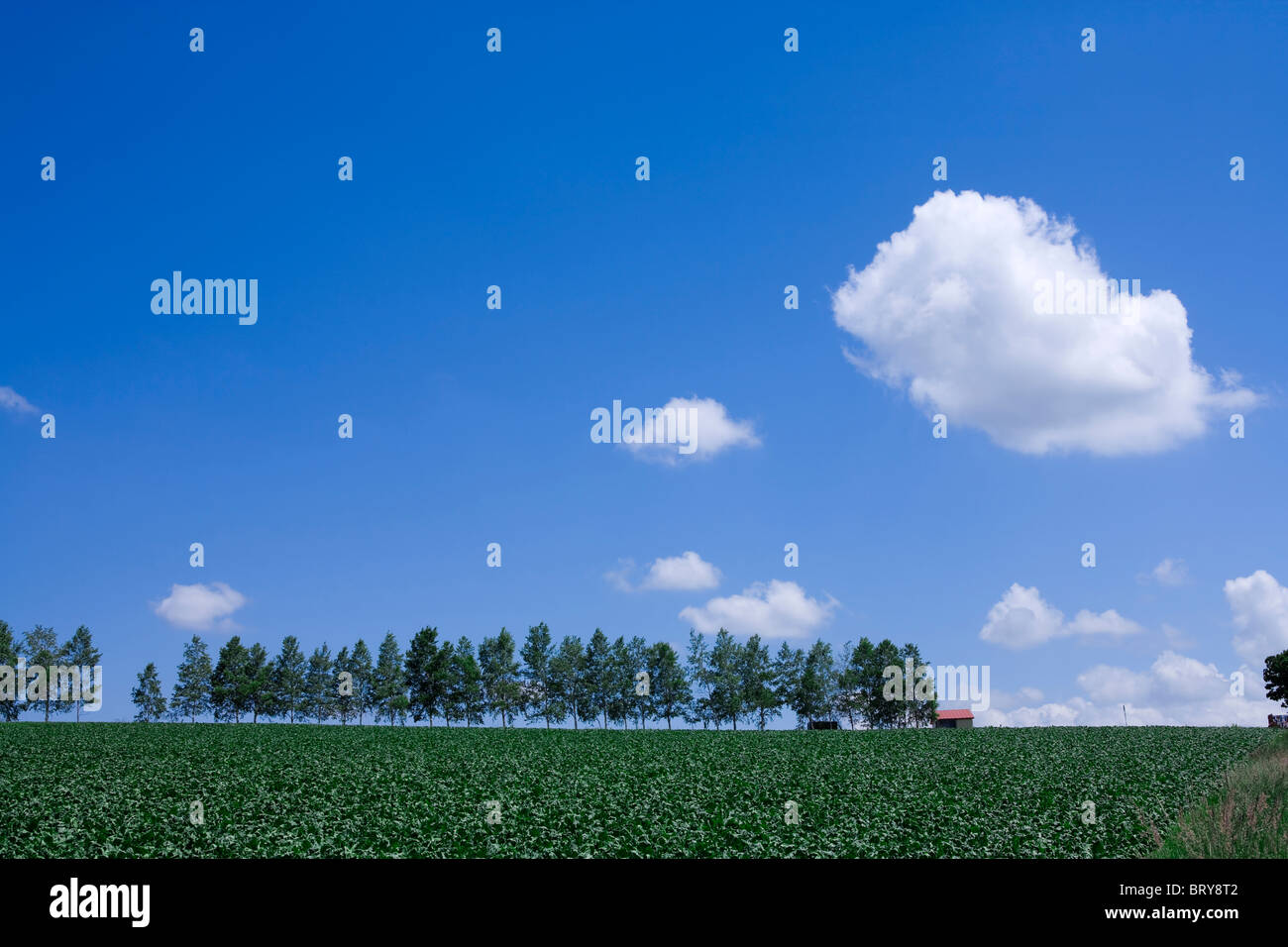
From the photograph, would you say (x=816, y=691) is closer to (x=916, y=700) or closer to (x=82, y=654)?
(x=916, y=700)

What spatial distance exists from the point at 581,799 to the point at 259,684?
106m

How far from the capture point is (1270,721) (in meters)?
87.6

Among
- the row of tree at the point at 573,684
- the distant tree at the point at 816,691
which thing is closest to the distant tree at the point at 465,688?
the row of tree at the point at 573,684

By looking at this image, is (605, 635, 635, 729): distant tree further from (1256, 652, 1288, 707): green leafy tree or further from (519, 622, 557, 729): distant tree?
(1256, 652, 1288, 707): green leafy tree

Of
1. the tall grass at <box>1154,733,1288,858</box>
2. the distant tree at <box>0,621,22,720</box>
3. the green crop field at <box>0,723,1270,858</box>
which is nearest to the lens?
the tall grass at <box>1154,733,1288,858</box>

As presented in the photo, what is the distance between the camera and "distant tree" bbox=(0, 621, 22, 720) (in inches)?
4309

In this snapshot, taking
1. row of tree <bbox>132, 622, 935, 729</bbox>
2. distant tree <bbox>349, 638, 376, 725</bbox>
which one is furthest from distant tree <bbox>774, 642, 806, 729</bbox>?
distant tree <bbox>349, 638, 376, 725</bbox>

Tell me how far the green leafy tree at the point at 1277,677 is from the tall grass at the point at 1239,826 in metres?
97.9

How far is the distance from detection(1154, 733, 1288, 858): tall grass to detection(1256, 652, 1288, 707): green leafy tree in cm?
9786

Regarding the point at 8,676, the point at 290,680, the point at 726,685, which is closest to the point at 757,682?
the point at 726,685

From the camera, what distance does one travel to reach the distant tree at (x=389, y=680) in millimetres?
118000
